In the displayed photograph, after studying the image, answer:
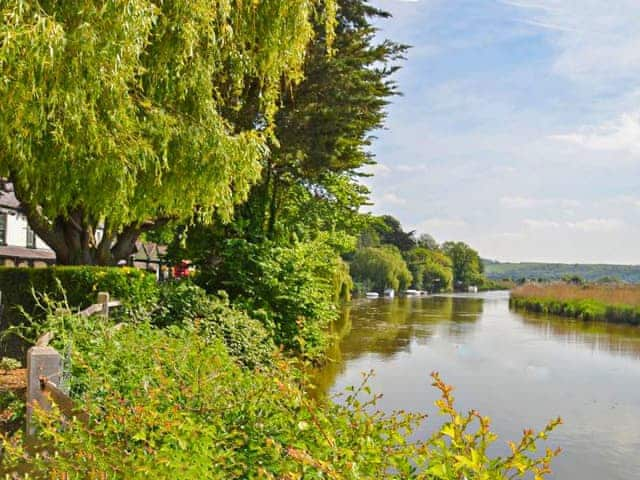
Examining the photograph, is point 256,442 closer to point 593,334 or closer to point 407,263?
point 593,334

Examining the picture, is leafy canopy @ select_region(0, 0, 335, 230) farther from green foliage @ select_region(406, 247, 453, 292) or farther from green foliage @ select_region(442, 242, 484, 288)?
green foliage @ select_region(442, 242, 484, 288)

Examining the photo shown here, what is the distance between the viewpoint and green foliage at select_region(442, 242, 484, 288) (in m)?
103

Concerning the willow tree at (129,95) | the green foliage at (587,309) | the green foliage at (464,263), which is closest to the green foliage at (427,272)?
the green foliage at (464,263)

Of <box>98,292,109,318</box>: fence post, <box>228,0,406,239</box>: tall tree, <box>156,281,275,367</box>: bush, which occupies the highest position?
<box>228,0,406,239</box>: tall tree

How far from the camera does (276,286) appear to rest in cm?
1312

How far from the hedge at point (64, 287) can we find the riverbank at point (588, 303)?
24.6 metres

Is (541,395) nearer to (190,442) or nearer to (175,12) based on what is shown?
(175,12)

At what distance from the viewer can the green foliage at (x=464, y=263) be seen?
338 ft

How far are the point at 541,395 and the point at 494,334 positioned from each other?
39.2 ft

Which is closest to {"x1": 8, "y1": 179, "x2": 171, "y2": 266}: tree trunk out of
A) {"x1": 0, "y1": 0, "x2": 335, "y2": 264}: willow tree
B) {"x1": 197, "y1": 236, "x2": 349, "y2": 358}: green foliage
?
→ {"x1": 197, "y1": 236, "x2": 349, "y2": 358}: green foliage

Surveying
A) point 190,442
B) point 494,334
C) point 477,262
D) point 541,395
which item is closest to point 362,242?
point 477,262

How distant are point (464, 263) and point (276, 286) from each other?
317 ft

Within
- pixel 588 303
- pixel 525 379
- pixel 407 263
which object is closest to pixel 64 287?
pixel 525 379

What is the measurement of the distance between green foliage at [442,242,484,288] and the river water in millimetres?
79723
